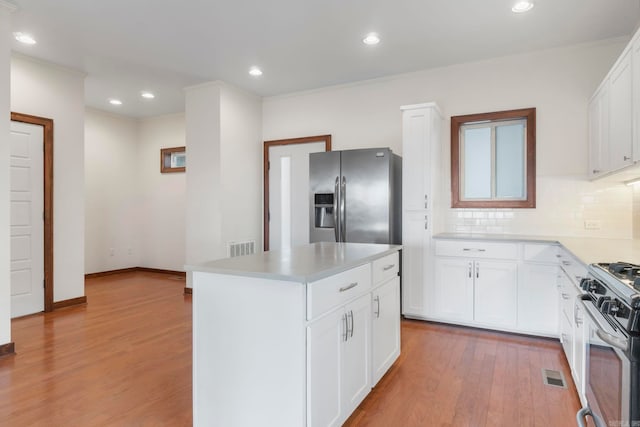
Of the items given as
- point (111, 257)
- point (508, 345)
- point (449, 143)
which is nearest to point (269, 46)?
point (449, 143)

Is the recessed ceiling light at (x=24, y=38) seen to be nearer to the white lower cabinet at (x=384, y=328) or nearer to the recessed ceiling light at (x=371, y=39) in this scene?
the recessed ceiling light at (x=371, y=39)

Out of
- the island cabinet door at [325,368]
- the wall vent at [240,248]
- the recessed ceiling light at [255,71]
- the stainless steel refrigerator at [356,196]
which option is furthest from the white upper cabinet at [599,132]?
the wall vent at [240,248]

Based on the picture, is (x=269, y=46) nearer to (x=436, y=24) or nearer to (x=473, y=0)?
(x=436, y=24)

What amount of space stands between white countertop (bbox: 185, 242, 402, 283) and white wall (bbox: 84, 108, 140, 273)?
5256mm

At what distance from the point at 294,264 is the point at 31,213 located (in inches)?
151

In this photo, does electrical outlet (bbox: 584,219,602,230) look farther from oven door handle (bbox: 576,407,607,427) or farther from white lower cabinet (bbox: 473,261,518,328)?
oven door handle (bbox: 576,407,607,427)

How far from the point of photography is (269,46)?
12.2 feet

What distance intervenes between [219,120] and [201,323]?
3420 mm

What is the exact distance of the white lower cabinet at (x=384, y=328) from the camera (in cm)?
235

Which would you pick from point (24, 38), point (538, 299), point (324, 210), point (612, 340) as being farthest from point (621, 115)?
point (24, 38)

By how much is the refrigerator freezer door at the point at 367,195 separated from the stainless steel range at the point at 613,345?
2220mm

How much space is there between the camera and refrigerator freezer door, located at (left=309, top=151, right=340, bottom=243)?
4195mm

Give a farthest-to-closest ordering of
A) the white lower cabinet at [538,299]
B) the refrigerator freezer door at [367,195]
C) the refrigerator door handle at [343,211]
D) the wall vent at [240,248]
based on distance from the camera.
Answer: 1. the wall vent at [240,248]
2. the refrigerator door handle at [343,211]
3. the refrigerator freezer door at [367,195]
4. the white lower cabinet at [538,299]

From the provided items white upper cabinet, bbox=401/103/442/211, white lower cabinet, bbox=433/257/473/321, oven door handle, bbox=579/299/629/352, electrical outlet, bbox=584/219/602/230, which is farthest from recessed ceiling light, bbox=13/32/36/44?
electrical outlet, bbox=584/219/602/230
